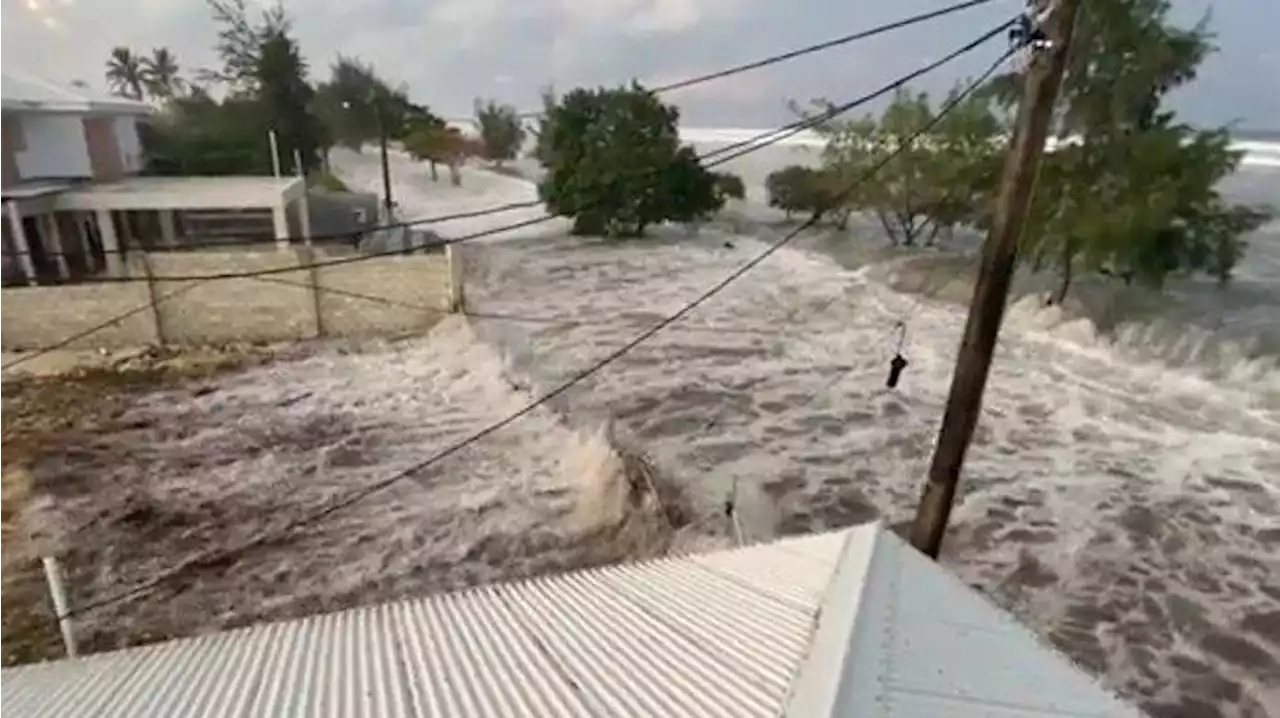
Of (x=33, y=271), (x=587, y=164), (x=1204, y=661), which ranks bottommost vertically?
(x=1204, y=661)

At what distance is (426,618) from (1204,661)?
634 cm

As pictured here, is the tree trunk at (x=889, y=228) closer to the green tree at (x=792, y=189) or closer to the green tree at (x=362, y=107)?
the green tree at (x=792, y=189)

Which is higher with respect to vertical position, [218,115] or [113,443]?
[218,115]

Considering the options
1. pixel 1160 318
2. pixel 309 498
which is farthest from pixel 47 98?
pixel 1160 318

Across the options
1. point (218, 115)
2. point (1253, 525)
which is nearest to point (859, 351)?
point (1253, 525)

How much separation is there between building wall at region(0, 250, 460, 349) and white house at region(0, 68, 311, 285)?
200 cm

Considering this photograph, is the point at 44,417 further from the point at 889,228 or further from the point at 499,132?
the point at 499,132

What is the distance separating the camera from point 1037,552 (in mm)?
8188

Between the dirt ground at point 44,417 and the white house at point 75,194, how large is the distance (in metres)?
→ 3.00

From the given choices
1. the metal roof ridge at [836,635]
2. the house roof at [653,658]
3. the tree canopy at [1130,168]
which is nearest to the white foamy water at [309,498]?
the house roof at [653,658]

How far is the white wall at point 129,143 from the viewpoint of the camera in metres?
22.1

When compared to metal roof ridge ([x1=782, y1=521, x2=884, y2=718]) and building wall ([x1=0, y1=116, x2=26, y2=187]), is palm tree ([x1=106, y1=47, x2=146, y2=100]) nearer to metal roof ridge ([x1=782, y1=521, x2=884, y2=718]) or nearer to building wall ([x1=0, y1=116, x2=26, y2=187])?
building wall ([x1=0, y1=116, x2=26, y2=187])

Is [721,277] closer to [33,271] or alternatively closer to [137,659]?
[33,271]

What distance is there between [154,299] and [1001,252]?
12937 millimetres
